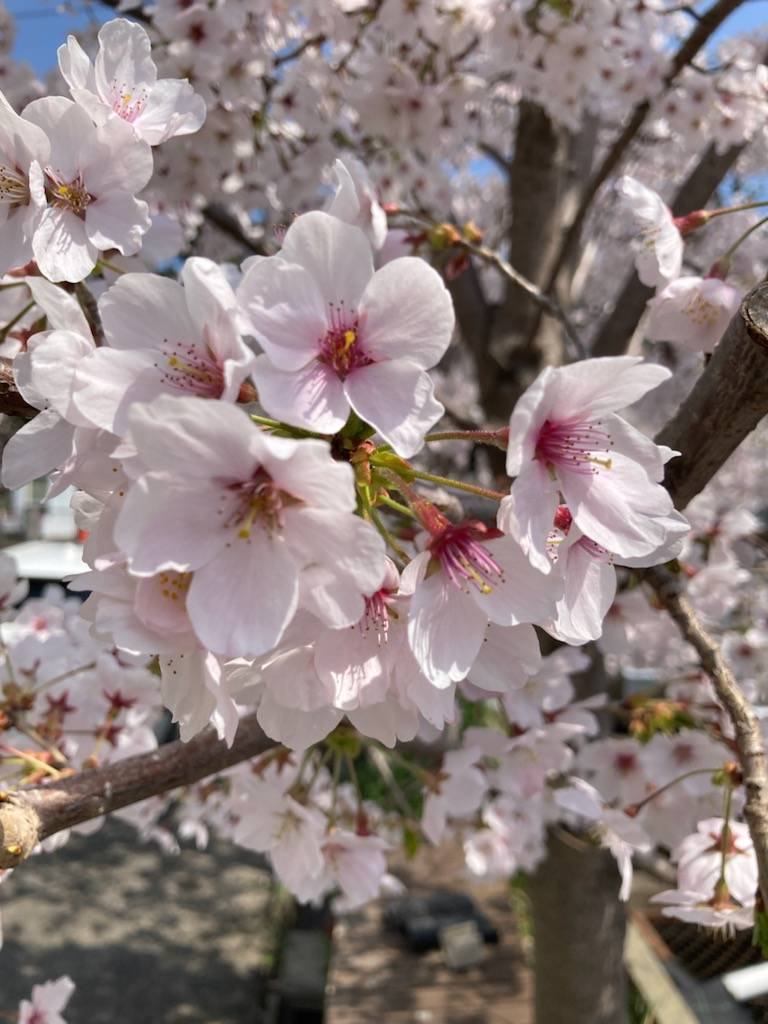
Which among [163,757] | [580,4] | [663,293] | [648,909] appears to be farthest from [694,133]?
[648,909]

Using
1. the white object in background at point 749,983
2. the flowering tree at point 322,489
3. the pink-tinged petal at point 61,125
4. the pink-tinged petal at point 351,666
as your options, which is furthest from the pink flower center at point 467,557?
the white object in background at point 749,983

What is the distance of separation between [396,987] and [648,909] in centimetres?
157

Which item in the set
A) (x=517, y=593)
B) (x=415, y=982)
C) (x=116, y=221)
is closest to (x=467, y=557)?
(x=517, y=593)

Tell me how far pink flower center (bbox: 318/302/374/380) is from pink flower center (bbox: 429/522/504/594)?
18cm

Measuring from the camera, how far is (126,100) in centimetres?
95

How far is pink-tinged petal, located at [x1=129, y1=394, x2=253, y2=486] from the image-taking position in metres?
0.56

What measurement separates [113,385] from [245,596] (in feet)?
0.68

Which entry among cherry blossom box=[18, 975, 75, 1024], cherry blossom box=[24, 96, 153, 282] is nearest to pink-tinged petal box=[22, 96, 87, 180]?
cherry blossom box=[24, 96, 153, 282]

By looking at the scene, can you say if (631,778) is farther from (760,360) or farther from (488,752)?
(760,360)

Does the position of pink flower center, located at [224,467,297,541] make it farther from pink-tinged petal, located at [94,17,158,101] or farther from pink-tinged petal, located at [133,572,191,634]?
pink-tinged petal, located at [94,17,158,101]

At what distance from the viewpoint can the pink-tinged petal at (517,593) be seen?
0.70 m

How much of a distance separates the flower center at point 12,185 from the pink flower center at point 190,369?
0.39m

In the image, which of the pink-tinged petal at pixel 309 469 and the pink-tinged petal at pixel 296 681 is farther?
the pink-tinged petal at pixel 296 681

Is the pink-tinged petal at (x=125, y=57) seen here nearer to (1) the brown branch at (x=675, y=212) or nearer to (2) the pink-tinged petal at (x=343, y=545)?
(2) the pink-tinged petal at (x=343, y=545)
